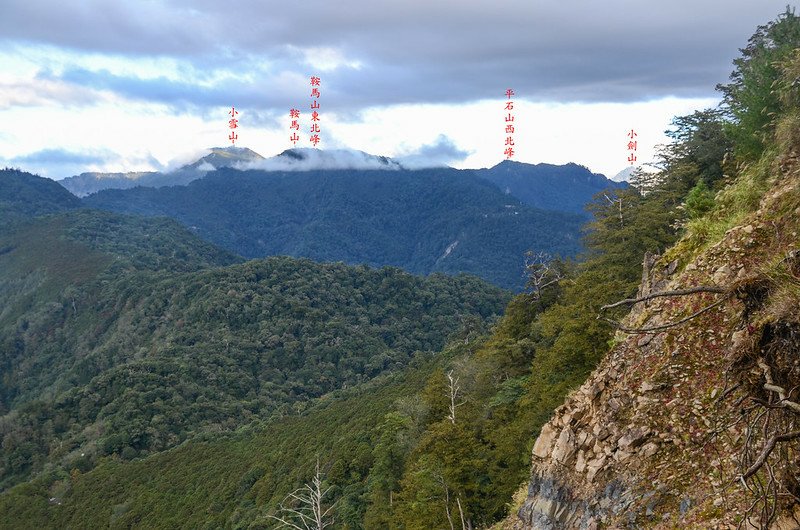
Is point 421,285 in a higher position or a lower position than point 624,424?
lower

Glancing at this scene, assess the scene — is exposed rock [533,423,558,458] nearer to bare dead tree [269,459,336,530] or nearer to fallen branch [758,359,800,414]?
fallen branch [758,359,800,414]

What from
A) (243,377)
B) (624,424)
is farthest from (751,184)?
(243,377)

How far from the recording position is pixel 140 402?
8706 centimetres

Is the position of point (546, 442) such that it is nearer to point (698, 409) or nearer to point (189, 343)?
point (698, 409)

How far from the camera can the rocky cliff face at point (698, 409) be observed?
581 cm

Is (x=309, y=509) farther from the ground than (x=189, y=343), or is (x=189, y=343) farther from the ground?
(x=309, y=509)

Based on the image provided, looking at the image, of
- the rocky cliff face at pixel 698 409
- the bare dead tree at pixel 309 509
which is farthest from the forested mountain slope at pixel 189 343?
the rocky cliff face at pixel 698 409

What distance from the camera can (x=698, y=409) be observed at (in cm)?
834

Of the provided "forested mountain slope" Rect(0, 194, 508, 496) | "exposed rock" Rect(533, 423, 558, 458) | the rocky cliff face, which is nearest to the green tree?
the rocky cliff face

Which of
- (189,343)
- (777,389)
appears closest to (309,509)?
(777,389)

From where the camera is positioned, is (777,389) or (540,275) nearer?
(777,389)

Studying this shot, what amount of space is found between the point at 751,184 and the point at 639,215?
13961mm

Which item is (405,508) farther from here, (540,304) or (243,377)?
(243,377)

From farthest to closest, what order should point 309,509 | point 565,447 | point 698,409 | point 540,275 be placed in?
point 540,275 < point 309,509 < point 565,447 < point 698,409
